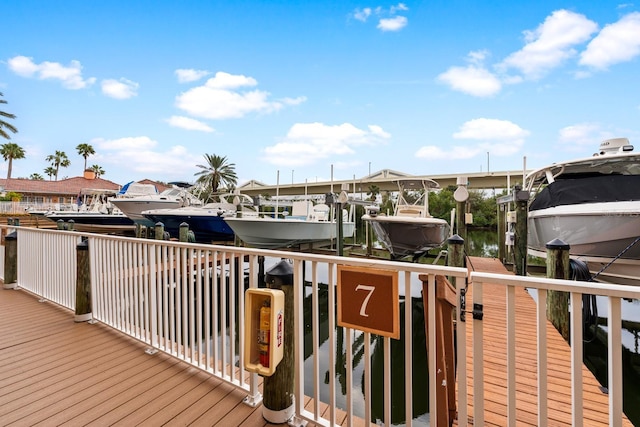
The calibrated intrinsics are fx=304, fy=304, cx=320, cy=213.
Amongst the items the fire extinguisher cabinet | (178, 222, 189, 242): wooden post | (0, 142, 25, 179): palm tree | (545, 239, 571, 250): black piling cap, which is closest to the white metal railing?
the fire extinguisher cabinet

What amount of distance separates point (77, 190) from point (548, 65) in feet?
138

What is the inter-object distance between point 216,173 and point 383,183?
21167 millimetres

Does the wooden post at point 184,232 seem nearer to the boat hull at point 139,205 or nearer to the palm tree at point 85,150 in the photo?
the boat hull at point 139,205

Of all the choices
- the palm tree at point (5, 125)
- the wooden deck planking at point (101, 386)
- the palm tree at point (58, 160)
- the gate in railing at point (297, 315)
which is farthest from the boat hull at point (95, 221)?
the palm tree at point (58, 160)

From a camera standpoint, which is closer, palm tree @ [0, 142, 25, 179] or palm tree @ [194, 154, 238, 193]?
palm tree @ [194, 154, 238, 193]

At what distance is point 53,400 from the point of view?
2146 millimetres

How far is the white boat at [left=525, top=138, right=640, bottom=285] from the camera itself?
476 centimetres

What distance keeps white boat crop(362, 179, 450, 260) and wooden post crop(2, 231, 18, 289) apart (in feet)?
24.2

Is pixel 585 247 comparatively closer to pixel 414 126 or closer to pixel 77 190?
pixel 414 126

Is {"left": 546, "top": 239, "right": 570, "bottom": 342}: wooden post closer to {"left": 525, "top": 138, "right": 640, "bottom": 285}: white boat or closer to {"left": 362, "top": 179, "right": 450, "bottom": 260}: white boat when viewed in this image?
{"left": 525, "top": 138, "right": 640, "bottom": 285}: white boat

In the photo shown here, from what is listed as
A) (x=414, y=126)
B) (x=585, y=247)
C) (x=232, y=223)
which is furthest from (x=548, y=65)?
(x=232, y=223)

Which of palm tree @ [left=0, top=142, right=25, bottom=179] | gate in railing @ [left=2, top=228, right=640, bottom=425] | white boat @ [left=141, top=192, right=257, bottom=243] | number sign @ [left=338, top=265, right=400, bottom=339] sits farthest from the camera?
palm tree @ [left=0, top=142, right=25, bottom=179]

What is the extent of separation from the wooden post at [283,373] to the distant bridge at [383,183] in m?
10.7

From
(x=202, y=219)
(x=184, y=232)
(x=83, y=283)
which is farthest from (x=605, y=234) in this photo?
(x=202, y=219)
